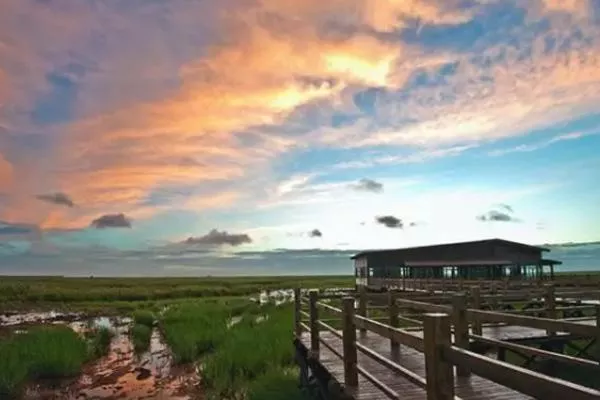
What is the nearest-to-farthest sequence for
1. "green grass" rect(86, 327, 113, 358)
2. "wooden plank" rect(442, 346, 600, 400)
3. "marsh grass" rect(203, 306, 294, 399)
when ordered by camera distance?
"wooden plank" rect(442, 346, 600, 400), "marsh grass" rect(203, 306, 294, 399), "green grass" rect(86, 327, 113, 358)

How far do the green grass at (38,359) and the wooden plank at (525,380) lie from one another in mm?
13831

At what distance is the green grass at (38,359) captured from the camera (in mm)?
14234

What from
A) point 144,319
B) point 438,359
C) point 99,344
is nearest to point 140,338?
point 99,344

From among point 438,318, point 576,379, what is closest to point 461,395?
point 438,318

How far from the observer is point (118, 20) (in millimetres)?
15172

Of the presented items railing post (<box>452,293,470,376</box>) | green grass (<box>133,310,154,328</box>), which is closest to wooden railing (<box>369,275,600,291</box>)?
green grass (<box>133,310,154,328</box>)

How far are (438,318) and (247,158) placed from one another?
22.7m

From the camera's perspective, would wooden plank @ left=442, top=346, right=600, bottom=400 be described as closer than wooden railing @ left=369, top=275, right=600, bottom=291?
Yes

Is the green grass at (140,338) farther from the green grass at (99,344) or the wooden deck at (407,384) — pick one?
the wooden deck at (407,384)

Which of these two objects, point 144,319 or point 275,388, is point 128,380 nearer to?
point 275,388

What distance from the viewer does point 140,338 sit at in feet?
81.5

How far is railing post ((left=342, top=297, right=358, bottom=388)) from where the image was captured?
724cm

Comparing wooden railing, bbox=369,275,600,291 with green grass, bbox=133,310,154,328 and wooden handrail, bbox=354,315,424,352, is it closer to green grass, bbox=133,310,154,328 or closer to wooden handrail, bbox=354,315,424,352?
green grass, bbox=133,310,154,328

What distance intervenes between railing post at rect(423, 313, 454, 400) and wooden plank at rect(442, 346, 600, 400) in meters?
0.20
